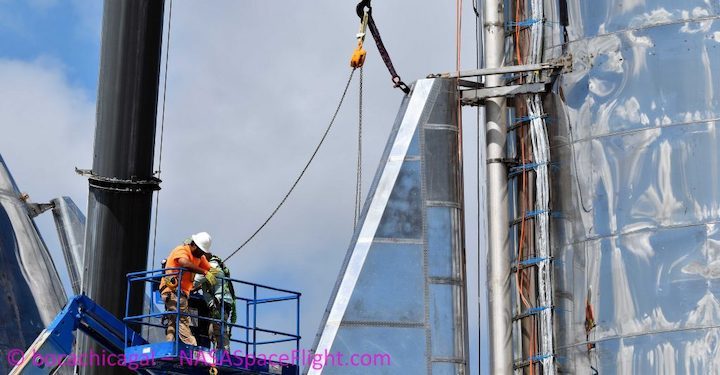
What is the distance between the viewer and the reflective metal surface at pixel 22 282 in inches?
1078

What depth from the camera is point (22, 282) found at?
28.1m

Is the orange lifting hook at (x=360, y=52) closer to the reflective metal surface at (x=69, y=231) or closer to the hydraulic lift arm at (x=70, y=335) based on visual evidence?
the hydraulic lift arm at (x=70, y=335)

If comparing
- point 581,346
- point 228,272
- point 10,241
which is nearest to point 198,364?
point 228,272

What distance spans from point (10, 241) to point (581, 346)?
13439 mm

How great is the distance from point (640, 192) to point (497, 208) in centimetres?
249

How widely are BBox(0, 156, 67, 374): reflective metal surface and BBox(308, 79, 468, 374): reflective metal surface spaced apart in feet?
29.9

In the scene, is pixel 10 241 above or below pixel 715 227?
above

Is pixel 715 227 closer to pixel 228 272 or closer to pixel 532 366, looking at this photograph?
pixel 532 366

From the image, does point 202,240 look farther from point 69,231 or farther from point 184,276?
point 69,231

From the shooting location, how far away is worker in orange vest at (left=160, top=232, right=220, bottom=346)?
65.6 feet

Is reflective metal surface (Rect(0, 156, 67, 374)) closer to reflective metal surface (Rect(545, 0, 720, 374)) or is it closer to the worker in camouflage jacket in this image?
the worker in camouflage jacket

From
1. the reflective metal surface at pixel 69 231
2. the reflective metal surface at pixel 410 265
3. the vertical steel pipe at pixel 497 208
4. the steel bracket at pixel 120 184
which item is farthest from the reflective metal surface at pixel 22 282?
the vertical steel pipe at pixel 497 208

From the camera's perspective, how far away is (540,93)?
21312 millimetres

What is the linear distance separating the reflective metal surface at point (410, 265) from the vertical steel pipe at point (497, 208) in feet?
1.48
